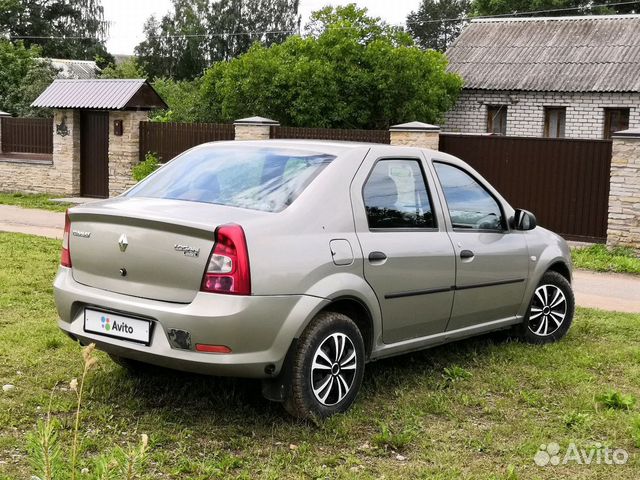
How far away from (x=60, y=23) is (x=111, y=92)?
170ft

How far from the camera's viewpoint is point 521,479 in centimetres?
441

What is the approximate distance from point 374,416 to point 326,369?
43 centimetres

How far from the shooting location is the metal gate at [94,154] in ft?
67.7

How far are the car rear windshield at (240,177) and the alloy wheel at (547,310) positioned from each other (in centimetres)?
239

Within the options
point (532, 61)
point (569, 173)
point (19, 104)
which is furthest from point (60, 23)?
point (569, 173)

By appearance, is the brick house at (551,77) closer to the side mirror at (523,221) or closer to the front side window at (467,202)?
the side mirror at (523,221)

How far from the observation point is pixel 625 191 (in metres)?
13.3

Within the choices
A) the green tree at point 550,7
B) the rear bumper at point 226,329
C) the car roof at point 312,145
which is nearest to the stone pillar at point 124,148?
the car roof at point 312,145

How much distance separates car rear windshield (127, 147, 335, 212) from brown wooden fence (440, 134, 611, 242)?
979cm

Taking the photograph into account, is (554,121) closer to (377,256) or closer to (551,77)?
(551,77)

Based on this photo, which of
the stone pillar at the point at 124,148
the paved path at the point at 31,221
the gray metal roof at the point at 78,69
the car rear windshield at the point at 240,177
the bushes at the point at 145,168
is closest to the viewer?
the car rear windshield at the point at 240,177

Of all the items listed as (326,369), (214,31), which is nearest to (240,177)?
(326,369)

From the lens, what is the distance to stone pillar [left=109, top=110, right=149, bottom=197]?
65.4ft

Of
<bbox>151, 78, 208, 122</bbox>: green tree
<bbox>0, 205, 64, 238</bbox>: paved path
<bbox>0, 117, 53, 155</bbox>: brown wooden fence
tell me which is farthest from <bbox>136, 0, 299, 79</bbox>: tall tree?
<bbox>0, 205, 64, 238</bbox>: paved path
